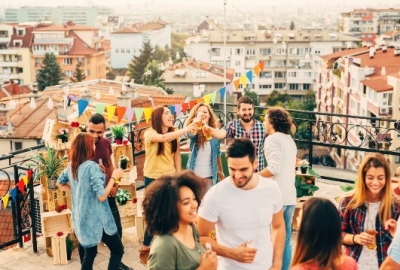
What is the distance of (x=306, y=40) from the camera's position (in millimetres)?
74938

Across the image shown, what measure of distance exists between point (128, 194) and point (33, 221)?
988mm

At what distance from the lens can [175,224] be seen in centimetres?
281

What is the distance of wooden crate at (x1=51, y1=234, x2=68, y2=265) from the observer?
544 centimetres

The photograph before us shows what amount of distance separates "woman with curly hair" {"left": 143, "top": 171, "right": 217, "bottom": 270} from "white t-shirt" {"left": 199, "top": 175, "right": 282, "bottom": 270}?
0.31 meters

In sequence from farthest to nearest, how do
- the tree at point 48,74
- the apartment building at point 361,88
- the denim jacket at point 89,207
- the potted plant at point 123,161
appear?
the tree at point 48,74 < the apartment building at point 361,88 < the potted plant at point 123,161 < the denim jacket at point 89,207

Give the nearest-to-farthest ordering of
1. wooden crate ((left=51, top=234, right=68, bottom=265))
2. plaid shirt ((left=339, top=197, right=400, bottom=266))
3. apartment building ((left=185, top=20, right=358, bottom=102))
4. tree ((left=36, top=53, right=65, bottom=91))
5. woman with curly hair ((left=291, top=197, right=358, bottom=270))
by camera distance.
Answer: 1. woman with curly hair ((left=291, top=197, right=358, bottom=270))
2. plaid shirt ((left=339, top=197, right=400, bottom=266))
3. wooden crate ((left=51, top=234, right=68, bottom=265))
4. tree ((left=36, top=53, right=65, bottom=91))
5. apartment building ((left=185, top=20, right=358, bottom=102))

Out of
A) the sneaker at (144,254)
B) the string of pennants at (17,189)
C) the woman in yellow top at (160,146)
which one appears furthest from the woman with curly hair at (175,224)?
the string of pennants at (17,189)

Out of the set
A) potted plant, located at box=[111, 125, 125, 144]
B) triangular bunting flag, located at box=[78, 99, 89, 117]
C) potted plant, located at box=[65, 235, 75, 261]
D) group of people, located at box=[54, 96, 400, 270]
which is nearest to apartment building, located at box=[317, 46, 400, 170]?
triangular bunting flag, located at box=[78, 99, 89, 117]

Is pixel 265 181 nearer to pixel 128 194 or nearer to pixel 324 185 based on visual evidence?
pixel 128 194

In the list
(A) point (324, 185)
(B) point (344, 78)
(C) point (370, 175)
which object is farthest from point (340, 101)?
(C) point (370, 175)

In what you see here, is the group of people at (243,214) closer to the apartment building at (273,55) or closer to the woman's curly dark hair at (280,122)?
the woman's curly dark hair at (280,122)

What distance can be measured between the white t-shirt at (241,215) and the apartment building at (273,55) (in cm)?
7277

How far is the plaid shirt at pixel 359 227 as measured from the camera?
3.38 metres

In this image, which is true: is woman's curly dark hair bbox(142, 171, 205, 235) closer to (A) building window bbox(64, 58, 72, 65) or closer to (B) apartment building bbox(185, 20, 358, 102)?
(B) apartment building bbox(185, 20, 358, 102)
